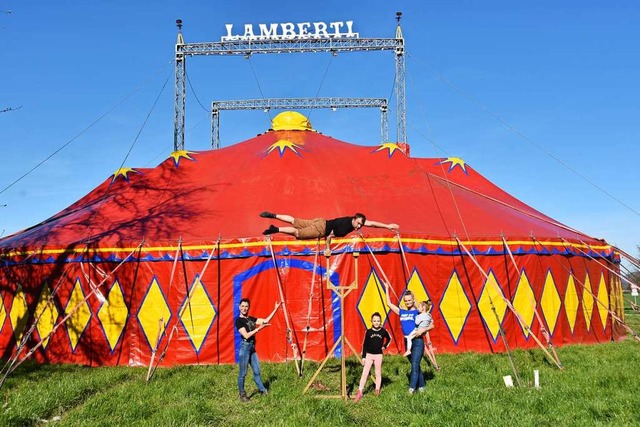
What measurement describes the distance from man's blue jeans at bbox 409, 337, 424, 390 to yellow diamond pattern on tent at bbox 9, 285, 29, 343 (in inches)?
302

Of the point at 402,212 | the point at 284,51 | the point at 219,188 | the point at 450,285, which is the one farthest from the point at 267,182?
the point at 284,51

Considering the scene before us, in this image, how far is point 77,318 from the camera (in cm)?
959

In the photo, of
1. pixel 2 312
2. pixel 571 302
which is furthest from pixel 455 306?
pixel 2 312

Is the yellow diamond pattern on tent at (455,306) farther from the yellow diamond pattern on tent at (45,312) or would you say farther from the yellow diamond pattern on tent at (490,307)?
the yellow diamond pattern on tent at (45,312)

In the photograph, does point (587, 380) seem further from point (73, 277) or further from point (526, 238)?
point (73, 277)

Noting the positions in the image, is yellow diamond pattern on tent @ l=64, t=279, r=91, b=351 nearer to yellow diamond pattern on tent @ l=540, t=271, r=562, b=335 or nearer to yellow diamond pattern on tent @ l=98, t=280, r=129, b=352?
yellow diamond pattern on tent @ l=98, t=280, r=129, b=352

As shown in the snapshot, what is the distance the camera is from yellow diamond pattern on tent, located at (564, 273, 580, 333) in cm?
1042

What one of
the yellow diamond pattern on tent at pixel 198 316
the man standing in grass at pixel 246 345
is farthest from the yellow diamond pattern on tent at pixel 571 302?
the yellow diamond pattern on tent at pixel 198 316

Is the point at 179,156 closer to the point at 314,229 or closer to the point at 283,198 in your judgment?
the point at 283,198

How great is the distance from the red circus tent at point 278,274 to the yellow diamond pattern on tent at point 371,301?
19 millimetres

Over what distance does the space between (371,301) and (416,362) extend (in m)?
2.89

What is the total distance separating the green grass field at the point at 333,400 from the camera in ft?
17.9

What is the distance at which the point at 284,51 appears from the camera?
21188 mm

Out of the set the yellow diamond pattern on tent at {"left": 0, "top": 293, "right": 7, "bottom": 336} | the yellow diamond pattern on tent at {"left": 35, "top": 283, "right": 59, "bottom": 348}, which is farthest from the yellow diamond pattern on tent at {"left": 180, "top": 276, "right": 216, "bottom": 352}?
the yellow diamond pattern on tent at {"left": 0, "top": 293, "right": 7, "bottom": 336}
